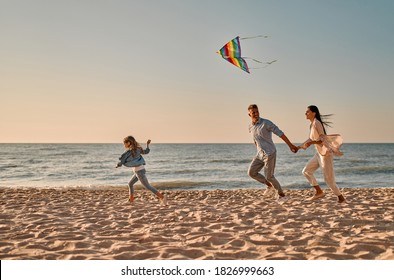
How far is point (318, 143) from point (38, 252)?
16.9ft

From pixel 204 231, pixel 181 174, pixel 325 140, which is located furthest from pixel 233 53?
pixel 181 174

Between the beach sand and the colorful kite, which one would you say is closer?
the beach sand

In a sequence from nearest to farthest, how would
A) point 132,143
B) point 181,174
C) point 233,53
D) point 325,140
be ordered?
1. point 325,140
2. point 132,143
3. point 233,53
4. point 181,174

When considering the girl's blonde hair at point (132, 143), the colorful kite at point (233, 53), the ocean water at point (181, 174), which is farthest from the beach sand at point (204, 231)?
the ocean water at point (181, 174)

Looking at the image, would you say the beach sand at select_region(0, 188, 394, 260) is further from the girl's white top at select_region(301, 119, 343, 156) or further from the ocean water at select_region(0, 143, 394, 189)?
the ocean water at select_region(0, 143, 394, 189)

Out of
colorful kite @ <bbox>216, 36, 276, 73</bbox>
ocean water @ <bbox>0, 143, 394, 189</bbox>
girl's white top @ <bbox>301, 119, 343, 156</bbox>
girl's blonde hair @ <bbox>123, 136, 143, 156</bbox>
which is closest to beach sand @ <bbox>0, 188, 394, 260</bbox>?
girl's white top @ <bbox>301, 119, 343, 156</bbox>

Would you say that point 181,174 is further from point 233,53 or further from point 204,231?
point 204,231

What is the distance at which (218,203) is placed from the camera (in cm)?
788

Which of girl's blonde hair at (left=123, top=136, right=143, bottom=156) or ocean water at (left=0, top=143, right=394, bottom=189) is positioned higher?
girl's blonde hair at (left=123, top=136, right=143, bottom=156)

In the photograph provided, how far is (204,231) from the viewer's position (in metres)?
4.99

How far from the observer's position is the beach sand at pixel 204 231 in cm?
399

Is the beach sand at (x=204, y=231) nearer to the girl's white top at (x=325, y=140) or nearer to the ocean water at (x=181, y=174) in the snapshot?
the girl's white top at (x=325, y=140)

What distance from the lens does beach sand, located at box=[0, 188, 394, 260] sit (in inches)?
157
